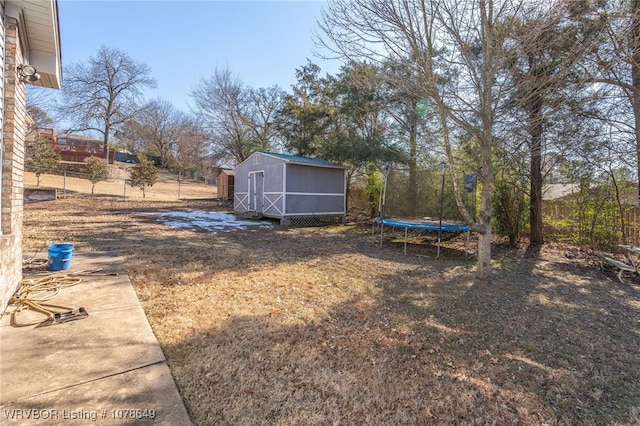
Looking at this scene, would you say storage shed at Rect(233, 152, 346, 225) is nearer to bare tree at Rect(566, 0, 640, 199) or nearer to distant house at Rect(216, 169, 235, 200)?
distant house at Rect(216, 169, 235, 200)

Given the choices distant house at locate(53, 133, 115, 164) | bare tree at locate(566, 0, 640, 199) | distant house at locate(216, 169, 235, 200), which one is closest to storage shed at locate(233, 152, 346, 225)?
distant house at locate(216, 169, 235, 200)

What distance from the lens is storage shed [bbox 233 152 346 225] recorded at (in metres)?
11.6

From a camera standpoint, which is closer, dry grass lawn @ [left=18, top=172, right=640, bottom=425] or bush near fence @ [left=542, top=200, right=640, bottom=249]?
dry grass lawn @ [left=18, top=172, right=640, bottom=425]

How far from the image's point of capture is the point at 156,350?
238 centimetres

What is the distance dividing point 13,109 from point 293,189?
8824mm

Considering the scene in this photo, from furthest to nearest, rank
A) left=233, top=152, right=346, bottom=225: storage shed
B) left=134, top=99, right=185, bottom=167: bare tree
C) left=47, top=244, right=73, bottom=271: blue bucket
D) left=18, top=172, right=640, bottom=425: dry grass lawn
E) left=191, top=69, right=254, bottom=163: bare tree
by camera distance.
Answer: left=134, top=99, right=185, bottom=167: bare tree
left=191, top=69, right=254, bottom=163: bare tree
left=233, top=152, right=346, bottom=225: storage shed
left=47, top=244, right=73, bottom=271: blue bucket
left=18, top=172, right=640, bottom=425: dry grass lawn

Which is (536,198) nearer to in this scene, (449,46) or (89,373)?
(449,46)

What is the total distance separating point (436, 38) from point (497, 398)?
16.3 ft

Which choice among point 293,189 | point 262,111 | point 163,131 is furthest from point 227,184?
point 163,131

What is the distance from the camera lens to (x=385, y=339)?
288cm

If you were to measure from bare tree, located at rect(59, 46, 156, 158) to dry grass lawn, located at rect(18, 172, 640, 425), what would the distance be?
76.3 feet

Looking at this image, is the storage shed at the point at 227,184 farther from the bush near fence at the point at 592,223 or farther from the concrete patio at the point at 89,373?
the concrete patio at the point at 89,373

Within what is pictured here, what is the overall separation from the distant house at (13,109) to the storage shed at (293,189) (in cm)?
811

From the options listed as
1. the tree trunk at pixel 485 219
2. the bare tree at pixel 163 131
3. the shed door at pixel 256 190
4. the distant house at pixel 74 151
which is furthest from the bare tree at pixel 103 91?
the tree trunk at pixel 485 219
